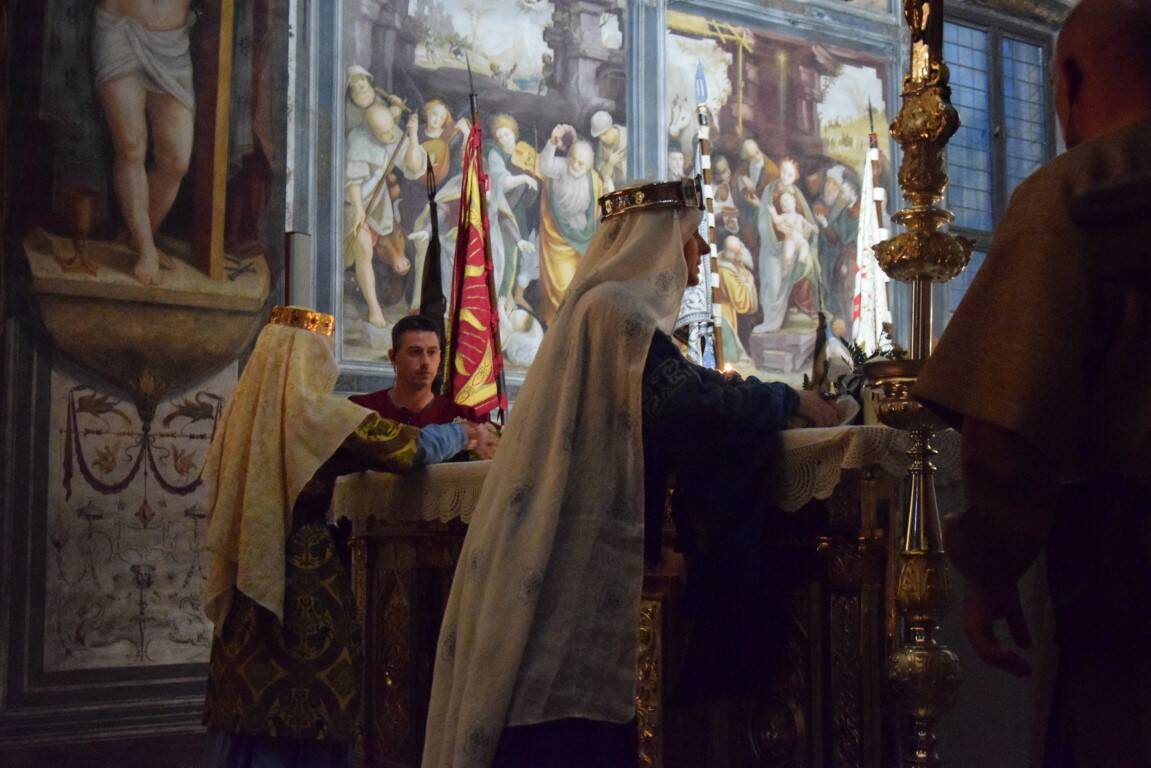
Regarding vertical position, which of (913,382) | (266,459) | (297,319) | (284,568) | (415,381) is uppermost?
(297,319)

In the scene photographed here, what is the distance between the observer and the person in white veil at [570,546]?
2.96 metres

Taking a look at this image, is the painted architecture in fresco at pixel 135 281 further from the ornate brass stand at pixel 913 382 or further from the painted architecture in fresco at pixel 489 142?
the ornate brass stand at pixel 913 382

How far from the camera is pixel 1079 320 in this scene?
138cm

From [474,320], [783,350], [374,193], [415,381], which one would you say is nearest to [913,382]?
[415,381]

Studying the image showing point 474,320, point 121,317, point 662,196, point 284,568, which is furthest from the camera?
point 121,317

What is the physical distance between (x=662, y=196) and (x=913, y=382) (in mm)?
931

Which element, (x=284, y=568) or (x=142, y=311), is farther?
(x=142, y=311)

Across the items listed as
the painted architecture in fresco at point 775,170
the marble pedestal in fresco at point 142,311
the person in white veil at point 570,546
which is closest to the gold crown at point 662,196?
the person in white veil at point 570,546

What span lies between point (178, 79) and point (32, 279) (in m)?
1.52

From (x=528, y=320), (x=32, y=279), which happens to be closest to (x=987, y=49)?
(x=528, y=320)

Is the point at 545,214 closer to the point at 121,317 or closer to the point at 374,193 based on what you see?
the point at 374,193

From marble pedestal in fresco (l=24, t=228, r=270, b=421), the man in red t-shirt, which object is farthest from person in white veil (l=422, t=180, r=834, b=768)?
marble pedestal in fresco (l=24, t=228, r=270, b=421)

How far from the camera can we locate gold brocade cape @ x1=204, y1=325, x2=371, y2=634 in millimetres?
3992

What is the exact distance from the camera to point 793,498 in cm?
305
